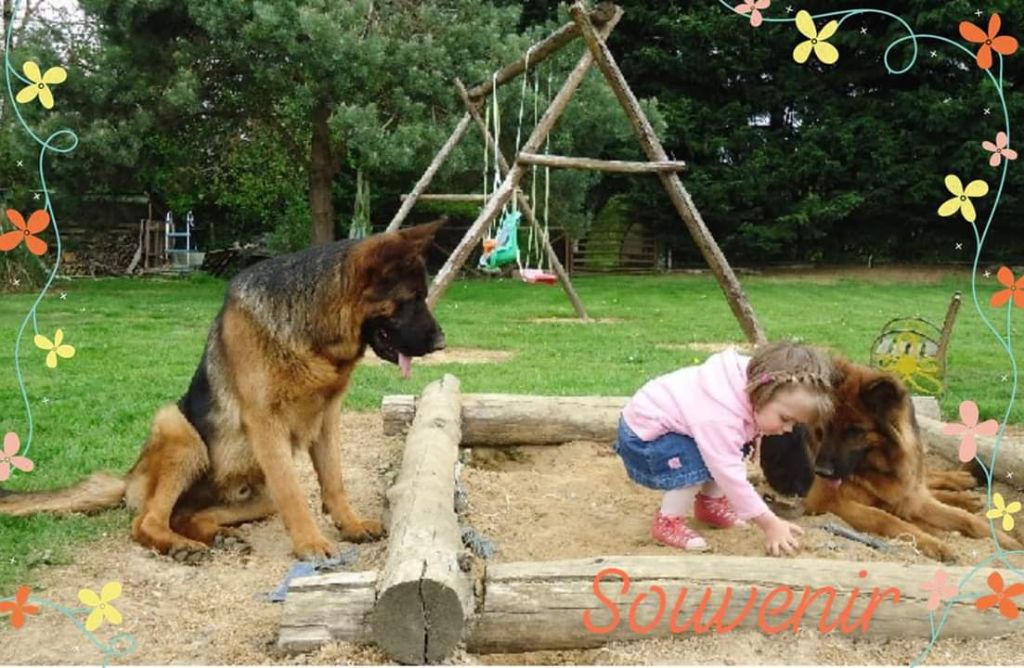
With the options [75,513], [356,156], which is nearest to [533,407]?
[75,513]

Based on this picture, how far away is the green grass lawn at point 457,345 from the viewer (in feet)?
19.1

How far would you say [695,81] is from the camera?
24969 millimetres

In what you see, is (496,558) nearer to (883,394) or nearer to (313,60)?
(883,394)

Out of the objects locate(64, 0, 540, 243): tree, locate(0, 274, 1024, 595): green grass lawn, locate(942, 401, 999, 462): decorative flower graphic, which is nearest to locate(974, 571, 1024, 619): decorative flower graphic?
locate(942, 401, 999, 462): decorative flower graphic

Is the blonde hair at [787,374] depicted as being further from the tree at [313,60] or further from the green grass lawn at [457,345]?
the tree at [313,60]

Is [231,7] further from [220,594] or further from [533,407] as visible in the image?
[220,594]

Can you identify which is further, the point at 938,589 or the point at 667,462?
the point at 667,462

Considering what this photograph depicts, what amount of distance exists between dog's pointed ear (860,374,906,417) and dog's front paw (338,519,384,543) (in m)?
2.29

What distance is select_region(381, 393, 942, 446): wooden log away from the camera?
5953 mm

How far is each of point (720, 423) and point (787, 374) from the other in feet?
1.13

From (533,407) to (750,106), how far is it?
20.2 meters

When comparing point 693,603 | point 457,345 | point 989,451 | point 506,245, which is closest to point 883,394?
point 989,451

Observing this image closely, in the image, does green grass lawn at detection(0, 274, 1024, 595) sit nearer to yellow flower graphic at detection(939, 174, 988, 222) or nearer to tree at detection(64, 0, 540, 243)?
tree at detection(64, 0, 540, 243)

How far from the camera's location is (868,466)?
4555 mm
